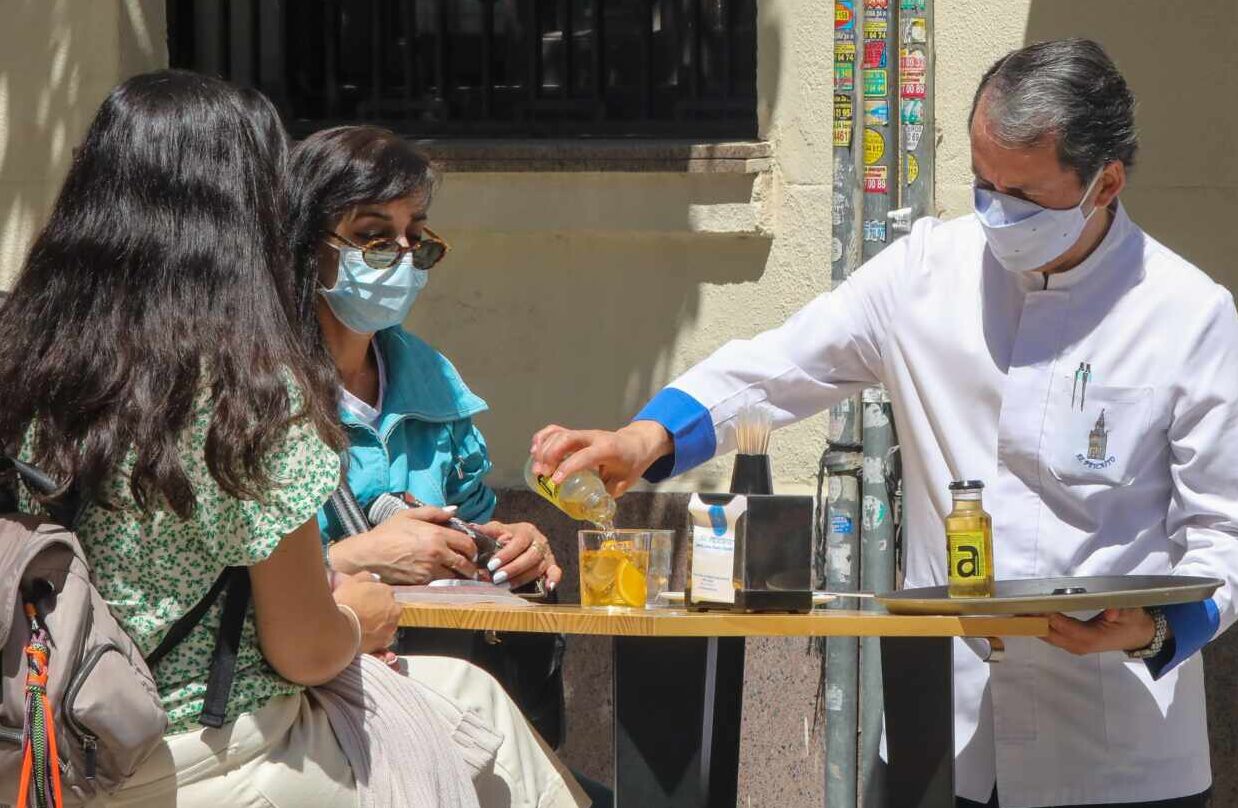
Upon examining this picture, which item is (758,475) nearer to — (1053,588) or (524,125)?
(1053,588)

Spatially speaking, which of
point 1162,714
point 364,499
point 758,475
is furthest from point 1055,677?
point 364,499

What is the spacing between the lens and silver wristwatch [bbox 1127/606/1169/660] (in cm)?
277

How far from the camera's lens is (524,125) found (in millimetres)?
5457

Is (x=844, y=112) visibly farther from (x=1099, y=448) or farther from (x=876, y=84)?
(x=1099, y=448)

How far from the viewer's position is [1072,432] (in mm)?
3000

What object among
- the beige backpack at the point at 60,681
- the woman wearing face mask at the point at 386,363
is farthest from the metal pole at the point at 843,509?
the beige backpack at the point at 60,681

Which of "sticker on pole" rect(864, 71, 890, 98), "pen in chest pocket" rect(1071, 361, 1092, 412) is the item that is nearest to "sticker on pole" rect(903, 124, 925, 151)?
"sticker on pole" rect(864, 71, 890, 98)

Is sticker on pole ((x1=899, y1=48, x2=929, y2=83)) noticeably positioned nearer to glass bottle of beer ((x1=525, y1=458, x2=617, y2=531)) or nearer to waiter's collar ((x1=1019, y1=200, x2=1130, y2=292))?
waiter's collar ((x1=1019, y1=200, x2=1130, y2=292))

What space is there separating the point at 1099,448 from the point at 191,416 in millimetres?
1509

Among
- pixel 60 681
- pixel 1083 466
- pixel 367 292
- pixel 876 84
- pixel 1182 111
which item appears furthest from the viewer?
pixel 1182 111

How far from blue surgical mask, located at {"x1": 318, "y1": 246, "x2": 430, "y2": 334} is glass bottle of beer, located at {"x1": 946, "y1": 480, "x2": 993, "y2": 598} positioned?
1445mm

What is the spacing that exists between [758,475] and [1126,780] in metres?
0.83

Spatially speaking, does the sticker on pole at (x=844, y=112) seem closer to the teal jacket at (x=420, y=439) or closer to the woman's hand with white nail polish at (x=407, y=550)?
the teal jacket at (x=420, y=439)

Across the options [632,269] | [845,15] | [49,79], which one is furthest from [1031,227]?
[49,79]
